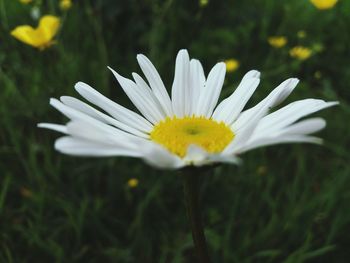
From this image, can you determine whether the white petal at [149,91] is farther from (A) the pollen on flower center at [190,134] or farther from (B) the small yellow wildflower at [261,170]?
(B) the small yellow wildflower at [261,170]

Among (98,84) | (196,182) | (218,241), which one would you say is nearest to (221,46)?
(98,84)

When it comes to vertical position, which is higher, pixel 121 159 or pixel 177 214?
pixel 121 159

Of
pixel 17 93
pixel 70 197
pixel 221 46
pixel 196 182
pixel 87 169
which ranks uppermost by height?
pixel 221 46

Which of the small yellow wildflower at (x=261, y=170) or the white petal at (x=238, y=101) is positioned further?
the small yellow wildflower at (x=261, y=170)

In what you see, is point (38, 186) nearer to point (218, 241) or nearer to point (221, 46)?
point (218, 241)

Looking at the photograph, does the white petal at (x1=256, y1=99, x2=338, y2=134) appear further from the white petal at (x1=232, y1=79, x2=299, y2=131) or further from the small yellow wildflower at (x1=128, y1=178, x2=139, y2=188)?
the small yellow wildflower at (x1=128, y1=178, x2=139, y2=188)

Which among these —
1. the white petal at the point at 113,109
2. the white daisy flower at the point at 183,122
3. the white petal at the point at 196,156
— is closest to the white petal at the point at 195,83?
the white daisy flower at the point at 183,122
